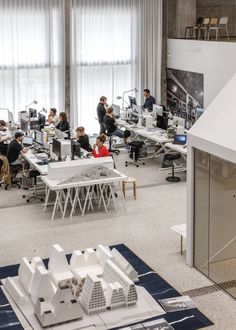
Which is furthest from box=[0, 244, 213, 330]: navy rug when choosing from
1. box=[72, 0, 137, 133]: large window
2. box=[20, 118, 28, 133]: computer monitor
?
box=[72, 0, 137, 133]: large window

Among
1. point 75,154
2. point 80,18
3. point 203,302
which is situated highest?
point 80,18

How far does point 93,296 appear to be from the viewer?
24.6 ft

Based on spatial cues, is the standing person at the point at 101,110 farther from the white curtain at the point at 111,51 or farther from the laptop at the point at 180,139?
the laptop at the point at 180,139

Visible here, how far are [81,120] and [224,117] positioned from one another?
9768mm

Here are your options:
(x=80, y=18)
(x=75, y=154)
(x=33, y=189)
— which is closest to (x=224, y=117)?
(x=75, y=154)

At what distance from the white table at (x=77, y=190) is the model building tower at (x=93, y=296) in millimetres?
3461

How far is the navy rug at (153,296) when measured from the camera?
741 cm

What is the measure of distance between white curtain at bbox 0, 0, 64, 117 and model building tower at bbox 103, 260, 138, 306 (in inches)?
379

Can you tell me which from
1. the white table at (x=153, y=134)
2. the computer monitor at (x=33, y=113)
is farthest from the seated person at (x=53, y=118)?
the white table at (x=153, y=134)

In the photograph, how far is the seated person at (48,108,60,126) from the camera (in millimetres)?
15634

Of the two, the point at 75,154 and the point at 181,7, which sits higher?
the point at 181,7

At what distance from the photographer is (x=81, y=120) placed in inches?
700

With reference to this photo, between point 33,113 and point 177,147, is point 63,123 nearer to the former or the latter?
point 33,113

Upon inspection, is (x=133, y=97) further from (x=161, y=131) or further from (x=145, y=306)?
(x=145, y=306)
